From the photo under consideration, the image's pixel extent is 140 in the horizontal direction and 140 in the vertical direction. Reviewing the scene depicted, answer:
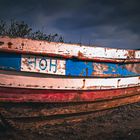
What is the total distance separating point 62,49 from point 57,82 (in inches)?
26.1

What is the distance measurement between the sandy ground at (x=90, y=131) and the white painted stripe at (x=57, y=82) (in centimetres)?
80

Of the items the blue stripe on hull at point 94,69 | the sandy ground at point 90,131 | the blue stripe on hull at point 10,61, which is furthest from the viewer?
the blue stripe on hull at point 94,69

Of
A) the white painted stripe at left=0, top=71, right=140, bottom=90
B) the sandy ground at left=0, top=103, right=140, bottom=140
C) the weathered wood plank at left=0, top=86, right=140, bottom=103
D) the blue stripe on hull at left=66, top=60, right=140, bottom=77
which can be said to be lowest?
the sandy ground at left=0, top=103, right=140, bottom=140

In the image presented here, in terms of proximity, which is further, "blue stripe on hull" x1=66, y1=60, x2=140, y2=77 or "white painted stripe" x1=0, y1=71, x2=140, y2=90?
"blue stripe on hull" x1=66, y1=60, x2=140, y2=77

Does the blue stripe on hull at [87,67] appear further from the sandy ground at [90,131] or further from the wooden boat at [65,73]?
the sandy ground at [90,131]

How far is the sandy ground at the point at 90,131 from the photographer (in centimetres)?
476

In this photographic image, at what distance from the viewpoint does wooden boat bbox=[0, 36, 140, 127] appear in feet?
15.5

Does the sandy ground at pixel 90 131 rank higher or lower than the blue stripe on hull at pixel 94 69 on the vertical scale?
lower

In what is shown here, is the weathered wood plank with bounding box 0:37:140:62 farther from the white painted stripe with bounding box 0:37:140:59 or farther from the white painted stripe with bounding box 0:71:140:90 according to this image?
the white painted stripe with bounding box 0:71:140:90

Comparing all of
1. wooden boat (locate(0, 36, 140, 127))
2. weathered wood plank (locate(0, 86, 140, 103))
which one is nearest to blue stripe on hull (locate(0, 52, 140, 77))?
wooden boat (locate(0, 36, 140, 127))

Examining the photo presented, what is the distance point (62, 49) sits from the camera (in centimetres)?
518

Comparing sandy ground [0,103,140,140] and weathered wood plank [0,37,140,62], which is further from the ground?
weathered wood plank [0,37,140,62]

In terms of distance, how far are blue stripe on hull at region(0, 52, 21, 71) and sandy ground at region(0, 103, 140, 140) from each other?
125cm

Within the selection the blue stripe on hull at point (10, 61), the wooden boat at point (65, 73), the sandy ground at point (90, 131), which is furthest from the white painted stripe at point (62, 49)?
the sandy ground at point (90, 131)
